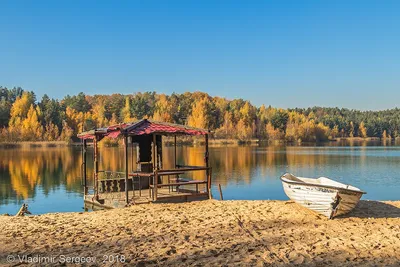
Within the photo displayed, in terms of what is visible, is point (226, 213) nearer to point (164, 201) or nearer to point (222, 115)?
point (164, 201)

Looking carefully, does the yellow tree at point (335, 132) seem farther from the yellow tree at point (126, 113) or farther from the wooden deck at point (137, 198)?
the wooden deck at point (137, 198)

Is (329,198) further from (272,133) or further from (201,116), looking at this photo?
(272,133)

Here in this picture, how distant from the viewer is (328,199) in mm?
11719

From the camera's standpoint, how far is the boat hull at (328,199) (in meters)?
11.6

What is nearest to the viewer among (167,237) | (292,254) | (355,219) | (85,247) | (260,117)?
(292,254)

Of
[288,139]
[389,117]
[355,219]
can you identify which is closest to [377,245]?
[355,219]

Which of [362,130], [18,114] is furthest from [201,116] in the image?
[362,130]

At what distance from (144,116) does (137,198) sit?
111125 millimetres

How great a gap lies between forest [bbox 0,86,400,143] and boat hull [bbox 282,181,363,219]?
87.4 metres

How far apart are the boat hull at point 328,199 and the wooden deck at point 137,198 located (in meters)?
4.56

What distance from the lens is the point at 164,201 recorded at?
15.0m

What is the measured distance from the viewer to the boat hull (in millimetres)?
11617

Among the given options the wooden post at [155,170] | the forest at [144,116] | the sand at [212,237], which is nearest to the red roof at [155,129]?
the wooden post at [155,170]

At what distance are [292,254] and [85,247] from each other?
4.23 meters
